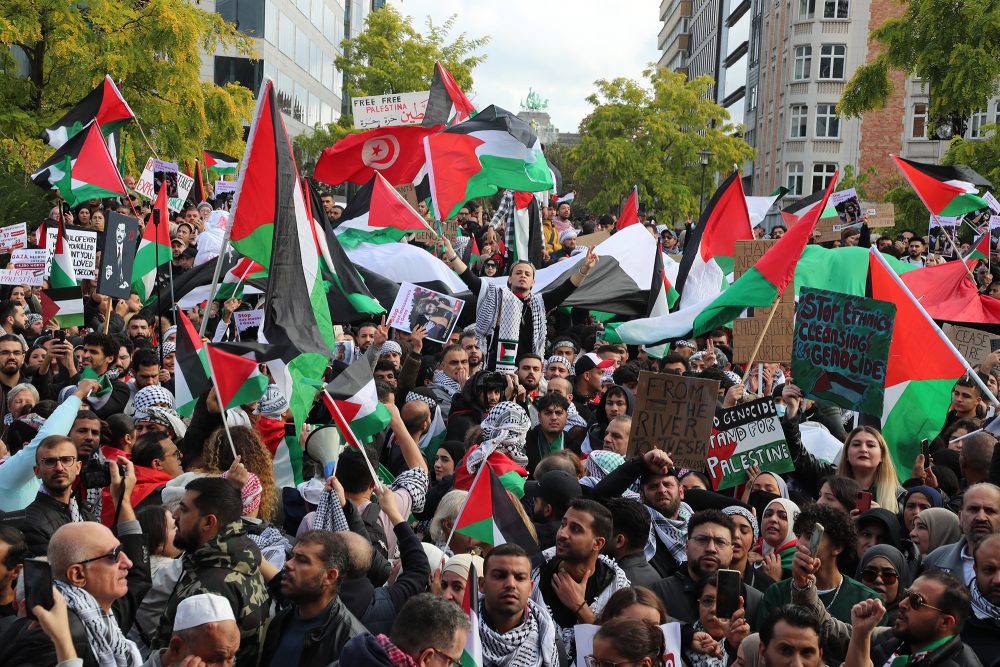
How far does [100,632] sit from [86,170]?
10.1 metres

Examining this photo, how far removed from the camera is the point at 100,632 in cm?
453

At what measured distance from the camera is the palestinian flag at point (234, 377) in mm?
6922

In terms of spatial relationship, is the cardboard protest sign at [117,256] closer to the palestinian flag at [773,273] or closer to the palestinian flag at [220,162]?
the palestinian flag at [773,273]

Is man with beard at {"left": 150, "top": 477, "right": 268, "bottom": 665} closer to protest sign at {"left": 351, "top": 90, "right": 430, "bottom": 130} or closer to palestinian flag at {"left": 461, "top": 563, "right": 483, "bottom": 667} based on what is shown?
palestinian flag at {"left": 461, "top": 563, "right": 483, "bottom": 667}

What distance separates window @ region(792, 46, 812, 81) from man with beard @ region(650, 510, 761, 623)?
5993cm

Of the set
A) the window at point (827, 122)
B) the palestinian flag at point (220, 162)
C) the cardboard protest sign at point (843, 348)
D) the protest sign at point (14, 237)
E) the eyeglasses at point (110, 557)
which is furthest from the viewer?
the window at point (827, 122)

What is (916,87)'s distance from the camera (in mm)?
56188

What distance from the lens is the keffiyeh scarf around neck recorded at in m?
4.97

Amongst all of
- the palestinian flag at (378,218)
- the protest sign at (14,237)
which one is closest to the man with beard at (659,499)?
the palestinian flag at (378,218)

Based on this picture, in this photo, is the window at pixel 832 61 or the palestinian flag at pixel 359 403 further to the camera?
the window at pixel 832 61

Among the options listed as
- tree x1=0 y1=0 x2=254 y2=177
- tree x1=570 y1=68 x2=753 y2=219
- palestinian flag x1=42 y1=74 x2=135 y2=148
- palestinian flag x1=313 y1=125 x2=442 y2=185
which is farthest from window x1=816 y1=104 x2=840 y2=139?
palestinian flag x1=42 y1=74 x2=135 y2=148

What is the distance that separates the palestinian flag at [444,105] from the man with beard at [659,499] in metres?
9.57

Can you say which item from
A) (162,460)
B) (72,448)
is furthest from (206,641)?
(162,460)

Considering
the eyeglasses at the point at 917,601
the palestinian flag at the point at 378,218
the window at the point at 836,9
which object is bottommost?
the eyeglasses at the point at 917,601
